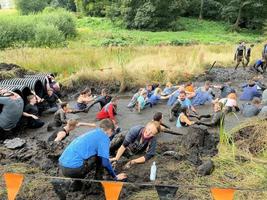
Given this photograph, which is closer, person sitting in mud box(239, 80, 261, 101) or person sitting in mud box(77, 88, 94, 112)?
person sitting in mud box(77, 88, 94, 112)

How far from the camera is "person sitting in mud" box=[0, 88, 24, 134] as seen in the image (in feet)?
41.3

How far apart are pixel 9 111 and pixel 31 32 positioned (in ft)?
75.2

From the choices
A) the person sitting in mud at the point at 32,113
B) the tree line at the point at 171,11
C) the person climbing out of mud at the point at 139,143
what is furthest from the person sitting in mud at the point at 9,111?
the tree line at the point at 171,11

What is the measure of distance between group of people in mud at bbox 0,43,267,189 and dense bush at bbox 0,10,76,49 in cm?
1589

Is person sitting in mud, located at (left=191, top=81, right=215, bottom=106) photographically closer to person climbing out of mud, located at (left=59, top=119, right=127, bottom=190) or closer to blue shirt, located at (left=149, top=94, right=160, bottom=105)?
blue shirt, located at (left=149, top=94, right=160, bottom=105)

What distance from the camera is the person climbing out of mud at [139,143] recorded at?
9109 millimetres

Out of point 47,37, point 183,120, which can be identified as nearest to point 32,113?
point 183,120

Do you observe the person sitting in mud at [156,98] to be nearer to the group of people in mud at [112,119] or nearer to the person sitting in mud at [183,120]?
the group of people in mud at [112,119]

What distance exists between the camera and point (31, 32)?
34344mm

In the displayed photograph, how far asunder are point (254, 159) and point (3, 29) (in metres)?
29.3

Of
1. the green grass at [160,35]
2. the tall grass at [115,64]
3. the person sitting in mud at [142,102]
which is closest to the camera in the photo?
the person sitting in mud at [142,102]

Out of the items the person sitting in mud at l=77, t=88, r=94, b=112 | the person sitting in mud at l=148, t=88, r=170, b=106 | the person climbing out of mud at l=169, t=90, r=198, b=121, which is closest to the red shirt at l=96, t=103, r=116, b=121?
the person sitting in mud at l=77, t=88, r=94, b=112

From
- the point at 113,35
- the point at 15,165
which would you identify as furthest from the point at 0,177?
the point at 113,35

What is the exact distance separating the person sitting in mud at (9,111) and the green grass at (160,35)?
1994 cm
